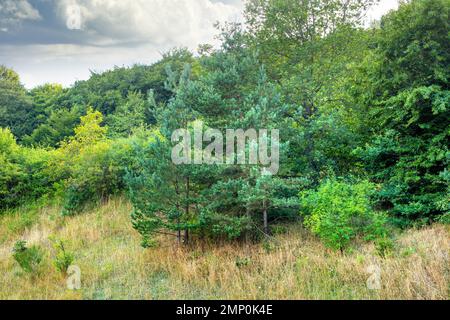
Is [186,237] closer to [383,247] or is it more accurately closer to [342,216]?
[342,216]

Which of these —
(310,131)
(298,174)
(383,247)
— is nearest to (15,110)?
(298,174)

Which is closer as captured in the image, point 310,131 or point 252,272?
point 252,272

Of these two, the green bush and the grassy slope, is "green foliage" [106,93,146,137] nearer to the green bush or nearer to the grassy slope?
the grassy slope

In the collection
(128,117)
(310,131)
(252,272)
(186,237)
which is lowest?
(252,272)

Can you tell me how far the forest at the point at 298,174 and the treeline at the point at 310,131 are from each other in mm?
42

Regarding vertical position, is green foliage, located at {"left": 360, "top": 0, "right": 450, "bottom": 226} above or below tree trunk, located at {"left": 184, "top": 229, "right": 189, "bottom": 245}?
above

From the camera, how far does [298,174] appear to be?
9.09m

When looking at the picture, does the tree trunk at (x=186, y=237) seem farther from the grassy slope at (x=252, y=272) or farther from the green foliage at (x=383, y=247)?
the green foliage at (x=383, y=247)

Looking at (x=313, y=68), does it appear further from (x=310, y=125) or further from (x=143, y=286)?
(x=143, y=286)

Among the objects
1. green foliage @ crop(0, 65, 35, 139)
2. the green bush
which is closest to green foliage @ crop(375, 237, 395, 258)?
the green bush

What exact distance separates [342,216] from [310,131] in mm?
2847

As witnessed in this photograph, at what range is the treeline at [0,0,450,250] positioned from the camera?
288 inches

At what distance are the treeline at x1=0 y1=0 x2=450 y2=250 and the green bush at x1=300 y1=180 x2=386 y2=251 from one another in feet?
0.10
